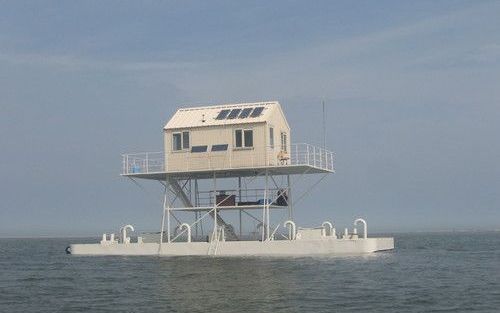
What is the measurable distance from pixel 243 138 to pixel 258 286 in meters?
19.0

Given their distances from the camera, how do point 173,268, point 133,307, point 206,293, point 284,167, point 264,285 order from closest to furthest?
1. point 133,307
2. point 206,293
3. point 264,285
4. point 173,268
5. point 284,167

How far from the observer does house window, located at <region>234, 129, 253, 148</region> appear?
49.5 m

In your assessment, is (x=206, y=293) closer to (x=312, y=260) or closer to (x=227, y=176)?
(x=312, y=260)

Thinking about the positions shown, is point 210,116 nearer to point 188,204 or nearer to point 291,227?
point 188,204

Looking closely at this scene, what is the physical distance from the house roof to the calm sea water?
9.27 meters

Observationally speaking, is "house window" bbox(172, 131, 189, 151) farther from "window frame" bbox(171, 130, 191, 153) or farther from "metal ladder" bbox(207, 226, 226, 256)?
"metal ladder" bbox(207, 226, 226, 256)

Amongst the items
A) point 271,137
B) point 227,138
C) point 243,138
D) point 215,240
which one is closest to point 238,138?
→ point 243,138

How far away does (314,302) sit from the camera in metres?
27.2

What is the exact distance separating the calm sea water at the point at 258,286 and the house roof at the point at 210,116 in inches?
365

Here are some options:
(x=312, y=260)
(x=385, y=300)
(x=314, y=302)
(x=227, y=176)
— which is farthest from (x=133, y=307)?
(x=227, y=176)

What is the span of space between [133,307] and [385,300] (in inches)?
359

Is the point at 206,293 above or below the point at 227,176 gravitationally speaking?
below

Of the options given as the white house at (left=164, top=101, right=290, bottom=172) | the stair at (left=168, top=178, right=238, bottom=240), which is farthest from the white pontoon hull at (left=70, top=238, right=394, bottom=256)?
the white house at (left=164, top=101, right=290, bottom=172)

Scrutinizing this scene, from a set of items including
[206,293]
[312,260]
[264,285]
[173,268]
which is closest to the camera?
[206,293]
